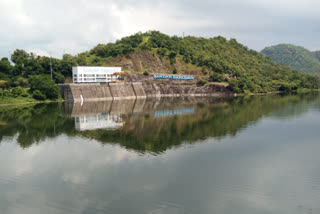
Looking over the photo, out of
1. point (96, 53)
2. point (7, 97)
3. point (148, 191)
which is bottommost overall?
point (148, 191)

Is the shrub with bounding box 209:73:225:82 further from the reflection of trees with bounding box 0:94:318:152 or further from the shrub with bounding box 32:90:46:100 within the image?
→ the shrub with bounding box 32:90:46:100

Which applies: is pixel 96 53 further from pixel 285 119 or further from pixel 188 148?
pixel 188 148

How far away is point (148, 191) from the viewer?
21.4 metres

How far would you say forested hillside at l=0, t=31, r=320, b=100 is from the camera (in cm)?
10915

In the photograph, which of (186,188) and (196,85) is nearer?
(186,188)

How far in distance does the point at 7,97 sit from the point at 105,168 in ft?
238

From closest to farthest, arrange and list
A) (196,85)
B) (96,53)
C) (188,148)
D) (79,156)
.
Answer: (79,156) < (188,148) < (196,85) < (96,53)

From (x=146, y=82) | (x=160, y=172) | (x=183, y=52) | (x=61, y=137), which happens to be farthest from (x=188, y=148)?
(x=183, y=52)

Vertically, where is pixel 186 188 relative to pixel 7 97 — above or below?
below

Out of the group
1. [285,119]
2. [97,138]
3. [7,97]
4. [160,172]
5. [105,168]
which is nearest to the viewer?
[160,172]

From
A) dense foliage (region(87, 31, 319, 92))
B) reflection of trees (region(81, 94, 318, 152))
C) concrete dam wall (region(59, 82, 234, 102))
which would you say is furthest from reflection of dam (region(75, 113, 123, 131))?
dense foliage (region(87, 31, 319, 92))

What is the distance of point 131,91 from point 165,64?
1433 inches

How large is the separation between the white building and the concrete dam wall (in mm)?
6482

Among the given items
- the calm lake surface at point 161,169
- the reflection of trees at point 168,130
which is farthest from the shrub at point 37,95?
the reflection of trees at point 168,130
